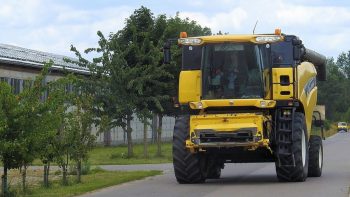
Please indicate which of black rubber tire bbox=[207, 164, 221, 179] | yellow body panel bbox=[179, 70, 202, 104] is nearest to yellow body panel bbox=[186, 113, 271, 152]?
yellow body panel bbox=[179, 70, 202, 104]

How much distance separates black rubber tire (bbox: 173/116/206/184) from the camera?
1869 cm

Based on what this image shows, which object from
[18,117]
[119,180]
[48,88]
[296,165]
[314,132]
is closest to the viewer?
[18,117]

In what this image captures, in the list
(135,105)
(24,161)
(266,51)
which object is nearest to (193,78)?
(266,51)

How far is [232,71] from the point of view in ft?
61.9

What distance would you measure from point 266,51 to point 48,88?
17.7ft

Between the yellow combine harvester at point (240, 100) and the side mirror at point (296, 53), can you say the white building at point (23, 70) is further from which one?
the side mirror at point (296, 53)

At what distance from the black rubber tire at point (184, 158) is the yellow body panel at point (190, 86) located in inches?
19.0

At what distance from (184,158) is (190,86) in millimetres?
1770

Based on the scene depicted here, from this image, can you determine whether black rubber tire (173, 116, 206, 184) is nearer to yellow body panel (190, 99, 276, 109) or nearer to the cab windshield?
yellow body panel (190, 99, 276, 109)

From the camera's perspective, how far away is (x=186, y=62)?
19.2 meters

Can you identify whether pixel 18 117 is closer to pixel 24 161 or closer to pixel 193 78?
pixel 24 161

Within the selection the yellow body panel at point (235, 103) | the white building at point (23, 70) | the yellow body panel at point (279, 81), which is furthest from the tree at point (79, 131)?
the white building at point (23, 70)

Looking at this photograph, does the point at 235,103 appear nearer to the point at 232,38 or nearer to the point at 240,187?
the point at 232,38

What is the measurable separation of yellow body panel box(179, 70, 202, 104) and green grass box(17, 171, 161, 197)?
9.31ft
